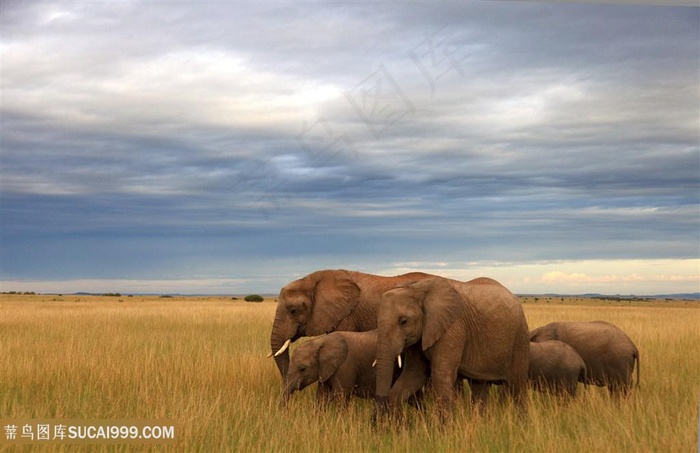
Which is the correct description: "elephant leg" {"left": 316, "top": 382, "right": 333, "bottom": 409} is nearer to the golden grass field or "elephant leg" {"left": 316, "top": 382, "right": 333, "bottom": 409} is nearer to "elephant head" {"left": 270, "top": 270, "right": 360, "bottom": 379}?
the golden grass field

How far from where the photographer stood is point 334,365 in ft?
30.2

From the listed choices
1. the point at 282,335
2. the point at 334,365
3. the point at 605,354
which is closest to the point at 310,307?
the point at 282,335

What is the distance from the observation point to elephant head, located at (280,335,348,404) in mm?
9227

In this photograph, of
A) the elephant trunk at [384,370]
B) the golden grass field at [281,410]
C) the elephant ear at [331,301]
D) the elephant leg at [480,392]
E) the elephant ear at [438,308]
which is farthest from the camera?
the elephant ear at [331,301]

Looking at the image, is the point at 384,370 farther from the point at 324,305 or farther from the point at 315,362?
the point at 324,305

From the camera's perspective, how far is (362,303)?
10742 millimetres

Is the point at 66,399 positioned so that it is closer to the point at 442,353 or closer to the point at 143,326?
the point at 442,353

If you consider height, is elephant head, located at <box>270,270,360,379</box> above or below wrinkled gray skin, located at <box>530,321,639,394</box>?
above

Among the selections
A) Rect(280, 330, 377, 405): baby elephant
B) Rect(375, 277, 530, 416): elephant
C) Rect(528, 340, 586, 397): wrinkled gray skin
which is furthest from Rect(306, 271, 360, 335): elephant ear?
Rect(528, 340, 586, 397): wrinkled gray skin

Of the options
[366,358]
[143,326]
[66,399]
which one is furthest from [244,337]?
[366,358]

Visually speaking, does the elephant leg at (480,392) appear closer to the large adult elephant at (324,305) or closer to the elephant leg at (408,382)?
the elephant leg at (408,382)

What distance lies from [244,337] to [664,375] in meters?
11.3

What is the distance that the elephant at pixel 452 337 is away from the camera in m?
7.98

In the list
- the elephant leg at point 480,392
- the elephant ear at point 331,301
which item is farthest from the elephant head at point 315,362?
the elephant leg at point 480,392
